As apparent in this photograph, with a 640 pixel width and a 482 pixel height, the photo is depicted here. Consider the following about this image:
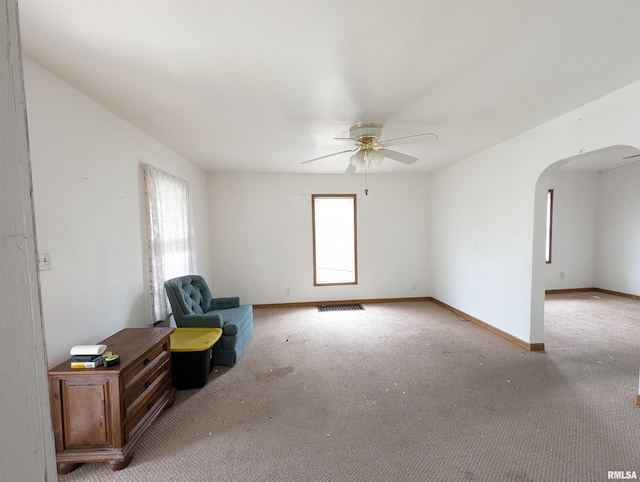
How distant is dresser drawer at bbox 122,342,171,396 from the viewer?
65.4 inches

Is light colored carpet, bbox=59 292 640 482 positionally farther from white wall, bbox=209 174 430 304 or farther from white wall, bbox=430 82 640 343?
white wall, bbox=209 174 430 304

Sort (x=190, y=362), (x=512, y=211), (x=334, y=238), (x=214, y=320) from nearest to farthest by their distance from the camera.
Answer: (x=190, y=362), (x=214, y=320), (x=512, y=211), (x=334, y=238)

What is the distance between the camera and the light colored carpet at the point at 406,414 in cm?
158

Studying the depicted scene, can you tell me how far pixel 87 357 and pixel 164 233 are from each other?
5.46 ft

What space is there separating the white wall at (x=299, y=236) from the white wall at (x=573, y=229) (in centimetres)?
271

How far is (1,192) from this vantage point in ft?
1.28

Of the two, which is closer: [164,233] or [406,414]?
[406,414]

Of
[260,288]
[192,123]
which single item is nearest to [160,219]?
[192,123]

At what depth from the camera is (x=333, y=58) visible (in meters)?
1.65

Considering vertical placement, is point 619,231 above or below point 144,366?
above

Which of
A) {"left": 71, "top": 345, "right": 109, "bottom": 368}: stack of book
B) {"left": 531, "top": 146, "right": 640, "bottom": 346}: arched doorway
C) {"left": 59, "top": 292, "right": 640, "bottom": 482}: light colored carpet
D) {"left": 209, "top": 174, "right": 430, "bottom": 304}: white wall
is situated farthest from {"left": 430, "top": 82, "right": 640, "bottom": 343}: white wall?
{"left": 71, "top": 345, "right": 109, "bottom": 368}: stack of book

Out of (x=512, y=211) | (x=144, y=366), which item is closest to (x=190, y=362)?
(x=144, y=366)

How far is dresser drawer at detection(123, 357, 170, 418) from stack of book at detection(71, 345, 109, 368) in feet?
0.86

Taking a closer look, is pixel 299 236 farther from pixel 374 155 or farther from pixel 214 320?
pixel 374 155
